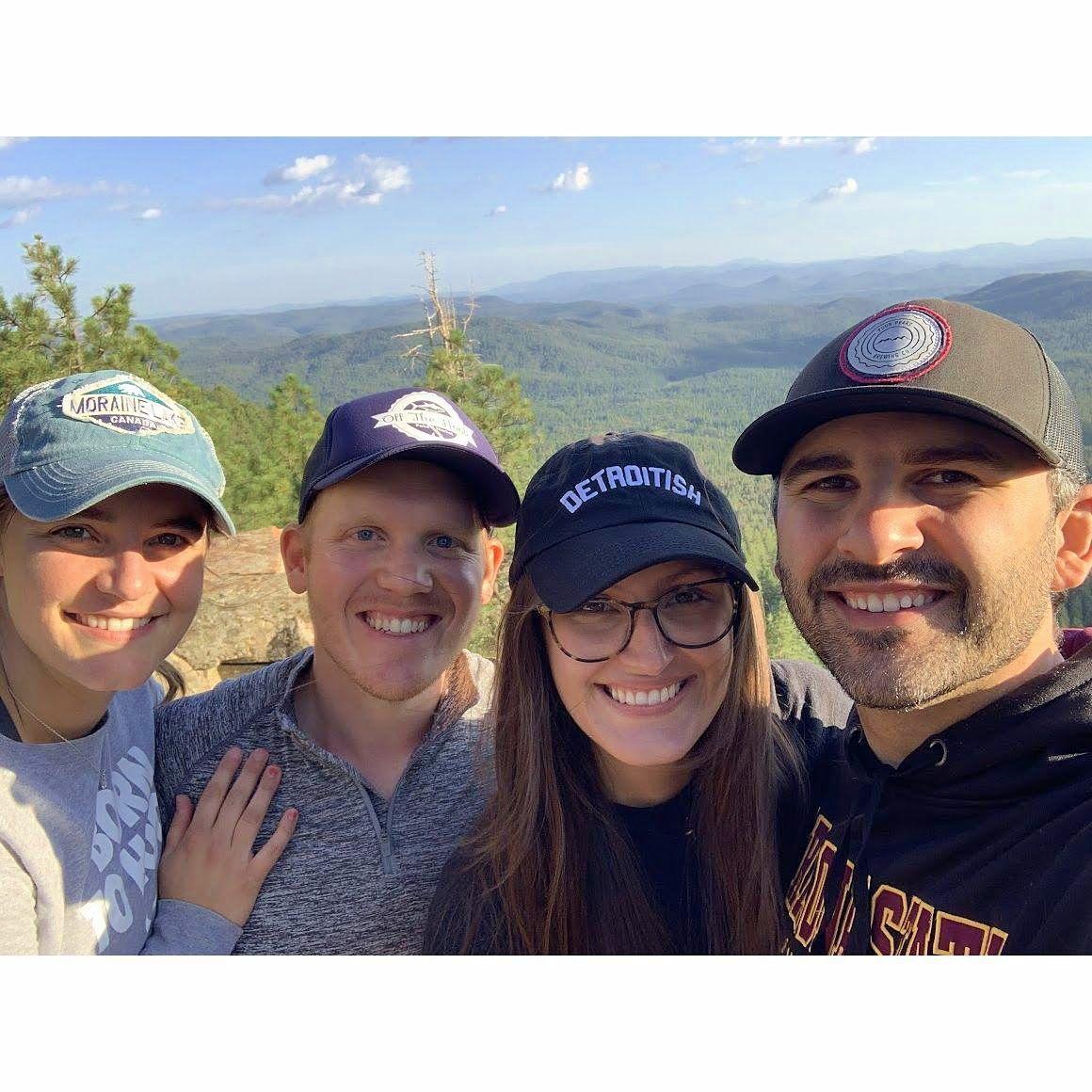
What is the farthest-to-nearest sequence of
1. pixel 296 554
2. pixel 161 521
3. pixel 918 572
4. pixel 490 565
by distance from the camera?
1. pixel 490 565
2. pixel 296 554
3. pixel 161 521
4. pixel 918 572

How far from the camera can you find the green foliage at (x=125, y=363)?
452 inches

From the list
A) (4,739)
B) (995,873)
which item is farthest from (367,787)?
(995,873)

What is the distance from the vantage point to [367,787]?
6.96 feet

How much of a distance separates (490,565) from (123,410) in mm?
987

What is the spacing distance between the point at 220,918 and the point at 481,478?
1189mm

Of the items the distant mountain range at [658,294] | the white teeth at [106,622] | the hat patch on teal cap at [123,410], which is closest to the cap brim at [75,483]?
the hat patch on teal cap at [123,410]

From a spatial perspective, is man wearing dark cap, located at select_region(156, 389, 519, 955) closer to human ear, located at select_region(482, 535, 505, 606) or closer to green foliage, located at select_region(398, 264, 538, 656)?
human ear, located at select_region(482, 535, 505, 606)

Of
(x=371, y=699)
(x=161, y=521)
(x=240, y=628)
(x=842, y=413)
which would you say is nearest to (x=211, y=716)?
(x=371, y=699)

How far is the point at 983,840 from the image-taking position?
1.39 metres

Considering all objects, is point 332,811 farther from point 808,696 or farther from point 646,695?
point 808,696

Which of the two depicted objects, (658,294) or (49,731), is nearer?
(49,731)

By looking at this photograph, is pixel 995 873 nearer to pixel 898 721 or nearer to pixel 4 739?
pixel 898 721

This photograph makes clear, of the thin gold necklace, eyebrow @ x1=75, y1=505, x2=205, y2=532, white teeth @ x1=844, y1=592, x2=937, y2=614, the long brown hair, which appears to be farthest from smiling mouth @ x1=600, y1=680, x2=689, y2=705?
the thin gold necklace

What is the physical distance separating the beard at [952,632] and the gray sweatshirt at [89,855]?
1.52 meters
